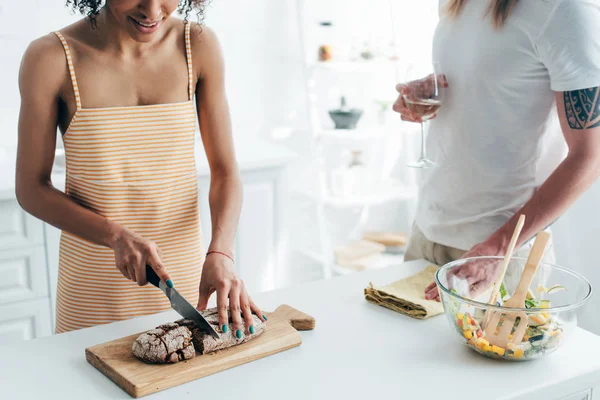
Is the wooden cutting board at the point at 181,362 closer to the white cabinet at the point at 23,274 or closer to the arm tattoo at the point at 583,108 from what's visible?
the arm tattoo at the point at 583,108

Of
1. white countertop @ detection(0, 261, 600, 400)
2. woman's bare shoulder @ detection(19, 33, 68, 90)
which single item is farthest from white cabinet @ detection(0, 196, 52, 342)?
white countertop @ detection(0, 261, 600, 400)

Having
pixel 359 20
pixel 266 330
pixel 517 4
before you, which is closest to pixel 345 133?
pixel 359 20

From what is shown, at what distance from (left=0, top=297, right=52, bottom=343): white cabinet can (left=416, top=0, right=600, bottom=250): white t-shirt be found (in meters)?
1.48

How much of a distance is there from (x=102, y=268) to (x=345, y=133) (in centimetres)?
209

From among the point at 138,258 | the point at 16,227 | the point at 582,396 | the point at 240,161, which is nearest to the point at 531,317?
the point at 582,396

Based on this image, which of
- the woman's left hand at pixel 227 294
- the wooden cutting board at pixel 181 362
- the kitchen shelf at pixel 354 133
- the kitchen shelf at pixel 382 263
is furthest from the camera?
the kitchen shelf at pixel 382 263

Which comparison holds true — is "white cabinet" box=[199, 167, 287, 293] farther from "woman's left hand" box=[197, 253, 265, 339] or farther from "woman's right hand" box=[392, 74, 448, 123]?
"woman's left hand" box=[197, 253, 265, 339]

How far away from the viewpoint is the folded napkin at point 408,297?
1.33 meters

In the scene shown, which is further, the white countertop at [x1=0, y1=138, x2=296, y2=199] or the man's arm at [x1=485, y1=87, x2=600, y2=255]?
the white countertop at [x1=0, y1=138, x2=296, y2=199]

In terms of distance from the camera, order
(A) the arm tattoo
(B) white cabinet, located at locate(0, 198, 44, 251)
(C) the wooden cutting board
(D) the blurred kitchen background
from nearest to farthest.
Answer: (C) the wooden cutting board < (A) the arm tattoo < (B) white cabinet, located at locate(0, 198, 44, 251) < (D) the blurred kitchen background

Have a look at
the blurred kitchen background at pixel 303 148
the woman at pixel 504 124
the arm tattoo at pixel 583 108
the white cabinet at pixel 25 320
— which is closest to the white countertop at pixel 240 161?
the blurred kitchen background at pixel 303 148

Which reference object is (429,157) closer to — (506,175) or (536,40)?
(506,175)

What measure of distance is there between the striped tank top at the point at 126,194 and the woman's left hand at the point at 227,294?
30cm

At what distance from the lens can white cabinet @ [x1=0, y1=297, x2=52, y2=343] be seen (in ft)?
7.73
